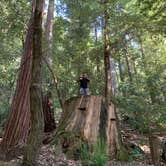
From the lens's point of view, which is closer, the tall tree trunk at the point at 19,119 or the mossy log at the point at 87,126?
the tall tree trunk at the point at 19,119

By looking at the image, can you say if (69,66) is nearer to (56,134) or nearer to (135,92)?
(135,92)

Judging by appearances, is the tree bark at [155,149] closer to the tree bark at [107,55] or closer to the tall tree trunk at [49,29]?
the tree bark at [107,55]

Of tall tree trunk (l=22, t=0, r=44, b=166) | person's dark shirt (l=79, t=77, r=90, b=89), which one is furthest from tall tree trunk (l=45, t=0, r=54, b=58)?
tall tree trunk (l=22, t=0, r=44, b=166)

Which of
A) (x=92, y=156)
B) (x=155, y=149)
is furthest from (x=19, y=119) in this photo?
(x=155, y=149)

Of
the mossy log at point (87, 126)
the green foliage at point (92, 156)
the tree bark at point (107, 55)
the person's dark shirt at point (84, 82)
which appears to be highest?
the tree bark at point (107, 55)

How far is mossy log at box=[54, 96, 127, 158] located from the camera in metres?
7.50

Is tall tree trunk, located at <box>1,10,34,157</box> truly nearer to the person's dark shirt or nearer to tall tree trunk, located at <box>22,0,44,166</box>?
tall tree trunk, located at <box>22,0,44,166</box>

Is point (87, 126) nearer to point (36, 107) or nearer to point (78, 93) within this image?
point (36, 107)

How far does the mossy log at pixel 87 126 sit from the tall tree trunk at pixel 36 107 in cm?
214

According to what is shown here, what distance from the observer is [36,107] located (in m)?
5.23

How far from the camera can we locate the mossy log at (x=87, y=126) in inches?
295

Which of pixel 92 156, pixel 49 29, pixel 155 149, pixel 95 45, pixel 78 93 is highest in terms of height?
pixel 49 29

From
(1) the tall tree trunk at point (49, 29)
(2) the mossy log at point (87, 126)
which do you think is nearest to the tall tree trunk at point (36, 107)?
(2) the mossy log at point (87, 126)

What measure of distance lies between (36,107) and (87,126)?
2.85 m
